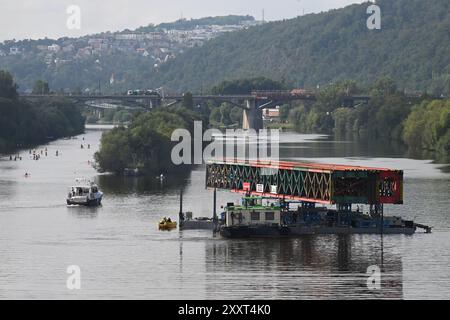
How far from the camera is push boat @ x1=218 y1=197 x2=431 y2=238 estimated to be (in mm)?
82938

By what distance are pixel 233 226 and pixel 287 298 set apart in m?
18.1

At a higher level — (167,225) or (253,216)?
(253,216)

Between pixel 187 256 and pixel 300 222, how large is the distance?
34.9 ft

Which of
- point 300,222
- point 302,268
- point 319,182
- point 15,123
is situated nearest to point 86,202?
point 300,222

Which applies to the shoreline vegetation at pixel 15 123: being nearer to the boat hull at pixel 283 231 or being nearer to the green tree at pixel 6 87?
the green tree at pixel 6 87

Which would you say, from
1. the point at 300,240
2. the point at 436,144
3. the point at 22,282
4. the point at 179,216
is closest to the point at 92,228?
the point at 179,216

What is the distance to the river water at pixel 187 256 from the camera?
219 feet

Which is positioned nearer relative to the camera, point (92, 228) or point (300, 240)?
point (300, 240)

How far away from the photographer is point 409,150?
544ft

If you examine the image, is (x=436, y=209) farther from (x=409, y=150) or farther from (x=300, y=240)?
(x=409, y=150)

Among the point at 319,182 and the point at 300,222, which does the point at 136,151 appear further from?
the point at 300,222

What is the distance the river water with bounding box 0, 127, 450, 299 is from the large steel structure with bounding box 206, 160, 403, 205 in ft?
7.95

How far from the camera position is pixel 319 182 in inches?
3349

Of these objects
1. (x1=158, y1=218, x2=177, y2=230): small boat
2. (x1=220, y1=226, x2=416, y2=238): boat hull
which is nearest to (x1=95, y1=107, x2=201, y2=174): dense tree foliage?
(x1=158, y1=218, x2=177, y2=230): small boat
